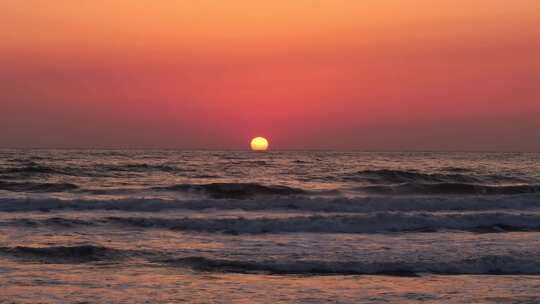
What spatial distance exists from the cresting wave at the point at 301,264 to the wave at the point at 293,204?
1081cm

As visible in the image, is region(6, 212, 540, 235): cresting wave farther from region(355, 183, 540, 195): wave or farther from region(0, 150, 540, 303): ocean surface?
region(355, 183, 540, 195): wave

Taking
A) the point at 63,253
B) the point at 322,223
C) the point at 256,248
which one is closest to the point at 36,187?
the point at 322,223

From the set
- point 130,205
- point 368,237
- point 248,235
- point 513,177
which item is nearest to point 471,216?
point 368,237

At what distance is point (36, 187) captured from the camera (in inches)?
1266

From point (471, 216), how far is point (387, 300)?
Answer: 1280 cm

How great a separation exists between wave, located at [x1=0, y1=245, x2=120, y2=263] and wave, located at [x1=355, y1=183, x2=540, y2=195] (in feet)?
66.9

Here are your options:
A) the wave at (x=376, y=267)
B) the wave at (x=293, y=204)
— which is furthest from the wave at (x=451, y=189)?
the wave at (x=376, y=267)

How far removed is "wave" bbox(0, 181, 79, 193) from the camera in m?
31.1

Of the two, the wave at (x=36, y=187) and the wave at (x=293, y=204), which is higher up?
the wave at (x=36, y=187)

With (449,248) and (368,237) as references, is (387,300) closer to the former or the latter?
(449,248)

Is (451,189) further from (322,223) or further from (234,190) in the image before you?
(322,223)

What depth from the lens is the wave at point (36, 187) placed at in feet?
102

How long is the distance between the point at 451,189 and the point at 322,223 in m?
16.7

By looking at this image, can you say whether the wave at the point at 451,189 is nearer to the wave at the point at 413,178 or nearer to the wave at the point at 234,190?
the wave at the point at 413,178
